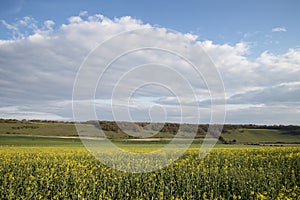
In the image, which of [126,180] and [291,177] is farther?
[291,177]

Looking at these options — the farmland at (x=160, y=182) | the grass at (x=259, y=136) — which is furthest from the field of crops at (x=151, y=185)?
the grass at (x=259, y=136)

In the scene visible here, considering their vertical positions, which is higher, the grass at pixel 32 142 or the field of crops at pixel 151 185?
the field of crops at pixel 151 185

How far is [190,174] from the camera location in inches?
519

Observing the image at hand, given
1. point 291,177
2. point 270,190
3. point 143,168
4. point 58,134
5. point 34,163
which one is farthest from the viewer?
point 58,134

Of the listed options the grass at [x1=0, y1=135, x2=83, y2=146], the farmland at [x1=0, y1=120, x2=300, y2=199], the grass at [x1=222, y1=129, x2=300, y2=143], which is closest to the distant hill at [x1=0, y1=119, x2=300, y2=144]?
the grass at [x1=222, y1=129, x2=300, y2=143]

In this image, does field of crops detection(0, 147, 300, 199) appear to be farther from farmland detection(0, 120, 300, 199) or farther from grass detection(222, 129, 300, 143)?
grass detection(222, 129, 300, 143)

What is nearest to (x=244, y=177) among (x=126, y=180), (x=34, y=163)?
(x=126, y=180)

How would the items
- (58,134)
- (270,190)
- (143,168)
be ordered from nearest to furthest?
(270,190) → (143,168) → (58,134)

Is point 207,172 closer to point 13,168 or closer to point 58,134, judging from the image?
point 13,168

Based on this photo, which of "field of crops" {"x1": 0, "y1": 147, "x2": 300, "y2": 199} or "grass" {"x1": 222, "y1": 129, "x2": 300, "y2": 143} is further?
"grass" {"x1": 222, "y1": 129, "x2": 300, "y2": 143}

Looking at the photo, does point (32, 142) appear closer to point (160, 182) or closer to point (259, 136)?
point (160, 182)

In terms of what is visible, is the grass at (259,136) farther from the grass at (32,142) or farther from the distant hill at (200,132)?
the grass at (32,142)

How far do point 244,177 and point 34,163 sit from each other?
446 inches

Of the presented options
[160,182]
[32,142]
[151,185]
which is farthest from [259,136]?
[160,182]
